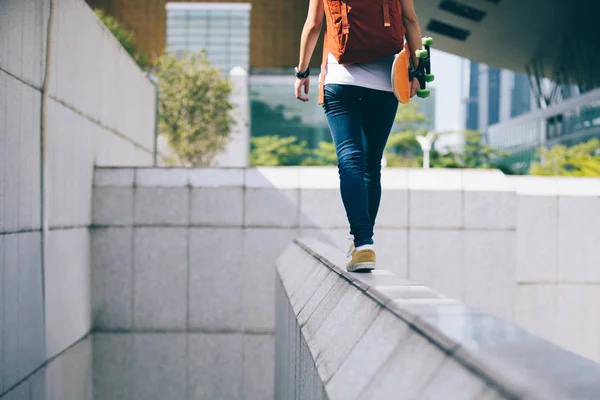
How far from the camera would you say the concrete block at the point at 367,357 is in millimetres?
1898

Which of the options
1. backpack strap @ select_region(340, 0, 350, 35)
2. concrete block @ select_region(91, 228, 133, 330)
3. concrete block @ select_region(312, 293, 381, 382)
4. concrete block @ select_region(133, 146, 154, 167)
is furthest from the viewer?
concrete block @ select_region(133, 146, 154, 167)

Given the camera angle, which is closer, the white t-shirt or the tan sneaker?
the tan sneaker

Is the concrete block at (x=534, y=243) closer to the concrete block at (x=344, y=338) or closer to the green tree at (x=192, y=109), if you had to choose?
the concrete block at (x=344, y=338)

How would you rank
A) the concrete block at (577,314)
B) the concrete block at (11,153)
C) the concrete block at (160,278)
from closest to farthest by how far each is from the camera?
the concrete block at (11,153)
the concrete block at (160,278)
the concrete block at (577,314)

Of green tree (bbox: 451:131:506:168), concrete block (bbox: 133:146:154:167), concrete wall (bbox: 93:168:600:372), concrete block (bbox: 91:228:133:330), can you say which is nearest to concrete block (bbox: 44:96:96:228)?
concrete block (bbox: 91:228:133:330)

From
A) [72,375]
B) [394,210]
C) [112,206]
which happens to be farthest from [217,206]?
[72,375]

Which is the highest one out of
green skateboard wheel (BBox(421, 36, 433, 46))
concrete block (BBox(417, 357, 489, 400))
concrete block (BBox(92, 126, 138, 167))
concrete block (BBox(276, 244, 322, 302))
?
green skateboard wheel (BBox(421, 36, 433, 46))

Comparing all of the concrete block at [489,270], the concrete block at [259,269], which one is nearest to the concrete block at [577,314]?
the concrete block at [489,270]

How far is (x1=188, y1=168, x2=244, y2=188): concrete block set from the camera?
8461 millimetres

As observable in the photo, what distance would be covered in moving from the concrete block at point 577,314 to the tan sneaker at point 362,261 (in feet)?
19.0

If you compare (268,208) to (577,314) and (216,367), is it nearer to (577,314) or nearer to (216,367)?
(216,367)

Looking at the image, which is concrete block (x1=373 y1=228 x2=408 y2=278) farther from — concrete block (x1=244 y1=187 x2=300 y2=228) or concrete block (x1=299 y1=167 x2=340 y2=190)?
concrete block (x1=244 y1=187 x2=300 y2=228)

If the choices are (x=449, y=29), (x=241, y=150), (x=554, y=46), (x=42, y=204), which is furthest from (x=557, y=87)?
(x=42, y=204)

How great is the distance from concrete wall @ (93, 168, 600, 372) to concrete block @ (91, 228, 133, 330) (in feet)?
0.10
